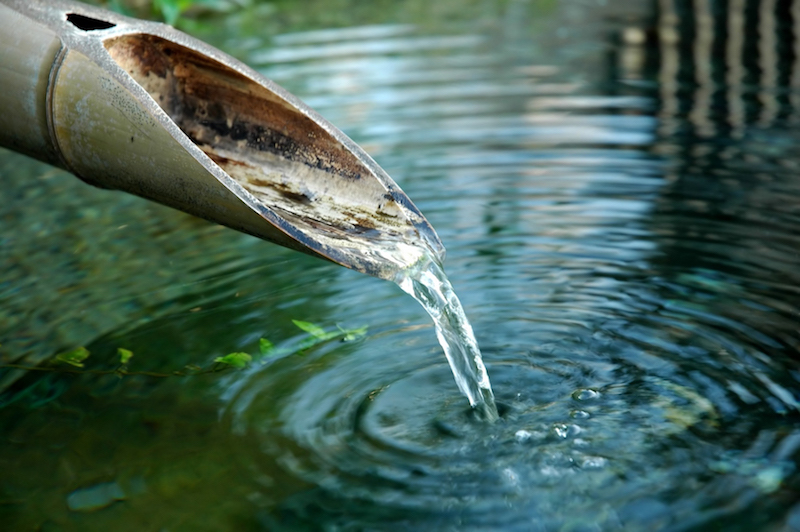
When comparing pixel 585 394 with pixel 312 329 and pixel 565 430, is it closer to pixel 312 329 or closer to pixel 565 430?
pixel 565 430

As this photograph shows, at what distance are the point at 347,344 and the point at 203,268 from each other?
863 millimetres

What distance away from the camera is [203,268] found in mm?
3191

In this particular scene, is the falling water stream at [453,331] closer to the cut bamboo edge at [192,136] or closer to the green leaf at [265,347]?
the cut bamboo edge at [192,136]

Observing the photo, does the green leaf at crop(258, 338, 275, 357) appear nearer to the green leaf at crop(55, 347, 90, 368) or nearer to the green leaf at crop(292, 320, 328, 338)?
the green leaf at crop(292, 320, 328, 338)

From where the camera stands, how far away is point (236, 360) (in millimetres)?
2518

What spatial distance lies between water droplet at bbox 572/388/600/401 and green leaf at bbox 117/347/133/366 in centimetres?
133

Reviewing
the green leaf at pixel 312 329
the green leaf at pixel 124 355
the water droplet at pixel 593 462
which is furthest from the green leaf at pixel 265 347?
the water droplet at pixel 593 462

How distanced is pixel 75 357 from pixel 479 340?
4.04 feet

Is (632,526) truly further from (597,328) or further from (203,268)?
(203,268)

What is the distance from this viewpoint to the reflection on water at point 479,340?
1.94 meters

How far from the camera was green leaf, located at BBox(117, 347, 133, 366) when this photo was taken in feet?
8.43

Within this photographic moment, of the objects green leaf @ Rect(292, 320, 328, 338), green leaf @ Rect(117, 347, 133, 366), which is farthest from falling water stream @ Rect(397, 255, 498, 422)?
green leaf @ Rect(117, 347, 133, 366)

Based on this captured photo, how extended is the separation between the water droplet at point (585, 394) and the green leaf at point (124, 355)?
4.36 feet

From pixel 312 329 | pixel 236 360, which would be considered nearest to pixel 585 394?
pixel 312 329
